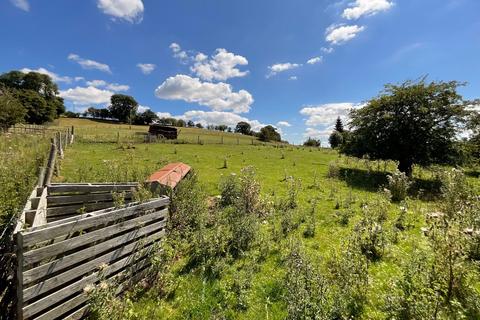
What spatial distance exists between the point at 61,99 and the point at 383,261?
107 m

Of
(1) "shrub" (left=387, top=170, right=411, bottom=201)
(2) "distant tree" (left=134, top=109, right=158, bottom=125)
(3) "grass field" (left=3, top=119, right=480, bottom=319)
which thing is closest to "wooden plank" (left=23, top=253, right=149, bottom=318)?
(3) "grass field" (left=3, top=119, right=480, bottom=319)

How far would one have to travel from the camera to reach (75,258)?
12.1 feet

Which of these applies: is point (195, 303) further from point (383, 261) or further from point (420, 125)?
point (420, 125)

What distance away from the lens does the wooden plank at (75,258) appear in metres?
3.15

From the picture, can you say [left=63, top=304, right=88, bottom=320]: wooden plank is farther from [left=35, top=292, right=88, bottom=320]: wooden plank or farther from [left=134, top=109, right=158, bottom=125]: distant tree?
[left=134, top=109, right=158, bottom=125]: distant tree

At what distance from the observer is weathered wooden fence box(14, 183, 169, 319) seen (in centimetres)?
316

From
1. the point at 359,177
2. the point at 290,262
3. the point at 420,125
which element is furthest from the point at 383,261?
the point at 420,125

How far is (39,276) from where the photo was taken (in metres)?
3.22

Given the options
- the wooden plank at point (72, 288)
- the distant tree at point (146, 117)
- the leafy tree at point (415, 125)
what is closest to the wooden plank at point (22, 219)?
the wooden plank at point (72, 288)

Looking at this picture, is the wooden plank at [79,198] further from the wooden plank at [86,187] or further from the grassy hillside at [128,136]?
the grassy hillside at [128,136]

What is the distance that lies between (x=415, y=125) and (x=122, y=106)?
103558 mm

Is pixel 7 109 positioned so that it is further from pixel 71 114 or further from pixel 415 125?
pixel 71 114

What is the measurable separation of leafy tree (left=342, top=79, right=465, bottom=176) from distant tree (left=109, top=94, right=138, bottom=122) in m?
97.0

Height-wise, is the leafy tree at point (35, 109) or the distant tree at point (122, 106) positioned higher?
the distant tree at point (122, 106)
